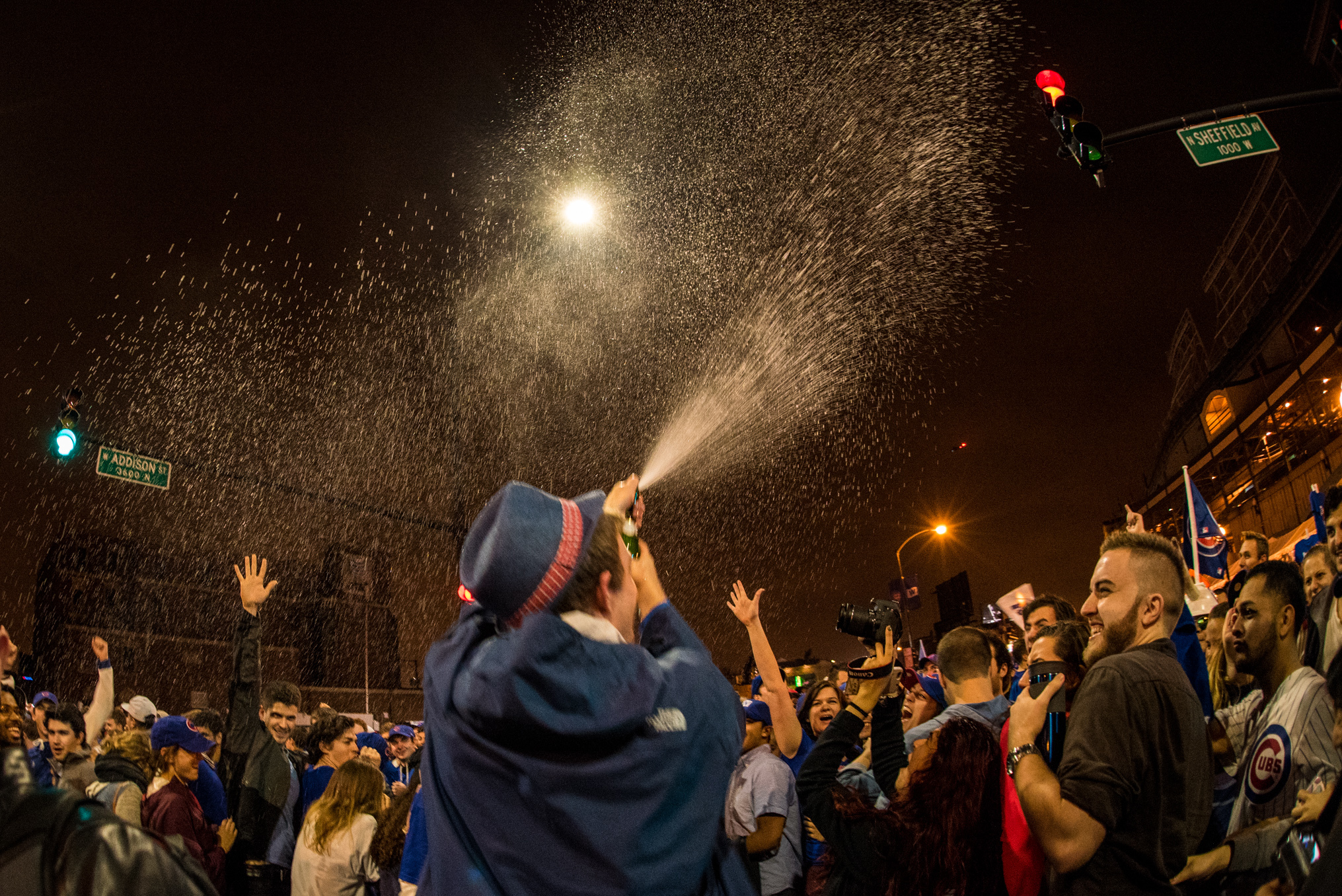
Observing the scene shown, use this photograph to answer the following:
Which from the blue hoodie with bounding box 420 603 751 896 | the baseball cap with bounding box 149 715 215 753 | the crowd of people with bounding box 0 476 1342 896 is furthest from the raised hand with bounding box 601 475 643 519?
the baseball cap with bounding box 149 715 215 753

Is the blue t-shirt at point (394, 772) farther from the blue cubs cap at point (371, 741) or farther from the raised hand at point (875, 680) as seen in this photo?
the raised hand at point (875, 680)

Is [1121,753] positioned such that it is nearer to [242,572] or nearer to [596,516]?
[596,516]

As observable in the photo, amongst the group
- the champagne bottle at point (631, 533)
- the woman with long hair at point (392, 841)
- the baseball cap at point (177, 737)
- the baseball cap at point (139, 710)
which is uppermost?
the baseball cap at point (139, 710)

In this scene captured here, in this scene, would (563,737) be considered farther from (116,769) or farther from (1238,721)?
(116,769)

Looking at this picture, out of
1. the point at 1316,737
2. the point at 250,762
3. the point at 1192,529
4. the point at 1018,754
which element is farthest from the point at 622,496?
the point at 1192,529

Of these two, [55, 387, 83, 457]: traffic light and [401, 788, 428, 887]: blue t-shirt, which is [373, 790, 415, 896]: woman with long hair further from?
[55, 387, 83, 457]: traffic light

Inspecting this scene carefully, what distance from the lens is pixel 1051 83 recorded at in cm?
916

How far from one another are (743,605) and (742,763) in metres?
1.01

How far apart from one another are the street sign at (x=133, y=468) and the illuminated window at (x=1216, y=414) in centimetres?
4007

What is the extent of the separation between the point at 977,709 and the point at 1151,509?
47.2 meters

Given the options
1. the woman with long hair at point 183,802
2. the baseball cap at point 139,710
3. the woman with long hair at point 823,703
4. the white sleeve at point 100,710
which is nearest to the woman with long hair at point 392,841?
the woman with long hair at point 183,802

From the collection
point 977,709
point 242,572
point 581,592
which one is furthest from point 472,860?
point 242,572

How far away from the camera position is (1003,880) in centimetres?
359

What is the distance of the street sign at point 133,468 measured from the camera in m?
11.8
